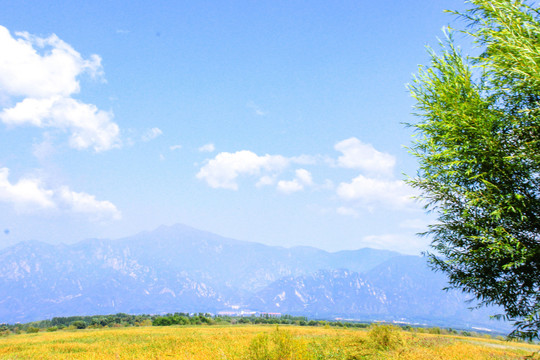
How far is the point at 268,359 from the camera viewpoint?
47.6 feet

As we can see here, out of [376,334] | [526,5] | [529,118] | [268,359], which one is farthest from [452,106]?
[376,334]

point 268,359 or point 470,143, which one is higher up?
point 470,143

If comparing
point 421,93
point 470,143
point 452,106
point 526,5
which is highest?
point 526,5

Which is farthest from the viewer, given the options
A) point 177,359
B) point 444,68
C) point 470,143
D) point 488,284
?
point 177,359

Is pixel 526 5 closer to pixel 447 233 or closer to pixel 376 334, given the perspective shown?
pixel 447 233

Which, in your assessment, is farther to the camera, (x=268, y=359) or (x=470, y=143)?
(x=268, y=359)

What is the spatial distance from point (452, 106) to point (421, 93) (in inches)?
85.1

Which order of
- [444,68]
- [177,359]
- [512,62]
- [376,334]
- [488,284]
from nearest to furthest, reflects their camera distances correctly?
[512,62] → [488,284] → [444,68] → [177,359] → [376,334]

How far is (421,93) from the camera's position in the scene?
1508cm

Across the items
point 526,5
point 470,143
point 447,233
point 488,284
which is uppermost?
point 526,5

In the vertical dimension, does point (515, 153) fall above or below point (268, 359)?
above

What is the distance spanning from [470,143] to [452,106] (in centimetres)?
162

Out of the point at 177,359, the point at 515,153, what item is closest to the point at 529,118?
the point at 515,153

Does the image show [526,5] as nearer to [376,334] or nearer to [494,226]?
[494,226]
